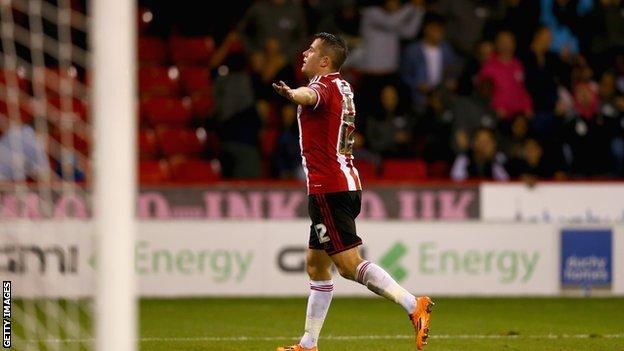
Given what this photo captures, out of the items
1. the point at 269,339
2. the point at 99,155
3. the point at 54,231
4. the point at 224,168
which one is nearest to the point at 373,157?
the point at 224,168

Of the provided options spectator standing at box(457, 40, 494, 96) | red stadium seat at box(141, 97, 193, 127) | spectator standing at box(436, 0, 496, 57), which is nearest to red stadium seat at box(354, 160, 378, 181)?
spectator standing at box(457, 40, 494, 96)

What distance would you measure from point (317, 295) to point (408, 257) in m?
5.67

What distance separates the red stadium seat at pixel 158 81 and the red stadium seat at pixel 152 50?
28 cm

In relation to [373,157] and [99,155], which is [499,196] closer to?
[373,157]

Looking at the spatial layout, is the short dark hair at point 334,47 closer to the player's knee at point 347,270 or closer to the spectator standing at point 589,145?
the player's knee at point 347,270

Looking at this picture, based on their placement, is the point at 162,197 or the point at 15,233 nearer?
the point at 15,233

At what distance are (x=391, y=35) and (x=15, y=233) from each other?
21.3ft

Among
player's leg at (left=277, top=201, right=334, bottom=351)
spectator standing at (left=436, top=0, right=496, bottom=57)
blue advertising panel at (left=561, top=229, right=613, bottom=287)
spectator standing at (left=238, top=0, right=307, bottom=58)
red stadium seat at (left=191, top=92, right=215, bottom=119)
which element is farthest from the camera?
spectator standing at (left=436, top=0, right=496, bottom=57)

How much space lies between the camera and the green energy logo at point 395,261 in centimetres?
1376

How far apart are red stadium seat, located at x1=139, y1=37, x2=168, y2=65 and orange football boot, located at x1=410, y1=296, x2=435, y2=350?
9.90 m

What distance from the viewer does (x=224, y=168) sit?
1527 centimetres

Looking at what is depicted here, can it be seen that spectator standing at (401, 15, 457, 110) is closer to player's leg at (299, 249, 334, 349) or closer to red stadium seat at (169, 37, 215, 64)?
red stadium seat at (169, 37, 215, 64)

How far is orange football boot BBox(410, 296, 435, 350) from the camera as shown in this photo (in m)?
7.90

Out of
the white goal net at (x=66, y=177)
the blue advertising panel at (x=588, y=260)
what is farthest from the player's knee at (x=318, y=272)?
the blue advertising panel at (x=588, y=260)
